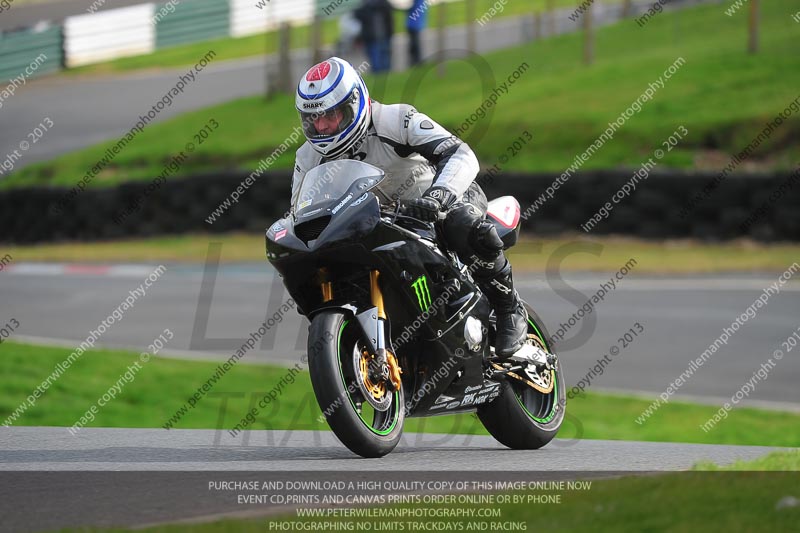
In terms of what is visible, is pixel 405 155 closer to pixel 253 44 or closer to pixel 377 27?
pixel 377 27

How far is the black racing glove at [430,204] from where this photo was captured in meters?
5.80

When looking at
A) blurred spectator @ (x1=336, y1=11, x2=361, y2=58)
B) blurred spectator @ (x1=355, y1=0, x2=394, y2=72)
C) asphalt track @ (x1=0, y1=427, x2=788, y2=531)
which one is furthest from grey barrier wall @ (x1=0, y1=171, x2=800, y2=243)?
asphalt track @ (x1=0, y1=427, x2=788, y2=531)

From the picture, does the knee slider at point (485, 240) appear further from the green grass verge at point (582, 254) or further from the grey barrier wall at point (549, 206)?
the grey barrier wall at point (549, 206)

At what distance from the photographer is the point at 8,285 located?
1923cm

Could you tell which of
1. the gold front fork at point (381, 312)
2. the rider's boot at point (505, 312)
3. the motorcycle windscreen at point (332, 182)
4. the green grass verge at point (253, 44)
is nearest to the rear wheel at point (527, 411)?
the rider's boot at point (505, 312)

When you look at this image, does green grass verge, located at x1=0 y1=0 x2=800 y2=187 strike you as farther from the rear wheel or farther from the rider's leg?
the rider's leg

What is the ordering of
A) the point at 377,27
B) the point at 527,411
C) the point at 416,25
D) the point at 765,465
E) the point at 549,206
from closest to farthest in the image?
the point at 765,465, the point at 527,411, the point at 549,206, the point at 377,27, the point at 416,25

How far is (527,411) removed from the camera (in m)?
7.09

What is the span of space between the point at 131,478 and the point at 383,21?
2283 cm

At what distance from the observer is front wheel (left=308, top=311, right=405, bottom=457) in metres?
5.49

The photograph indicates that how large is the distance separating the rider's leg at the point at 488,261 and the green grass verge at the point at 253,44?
97.0ft

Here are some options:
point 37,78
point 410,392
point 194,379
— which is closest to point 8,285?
point 194,379

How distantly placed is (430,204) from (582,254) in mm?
14213

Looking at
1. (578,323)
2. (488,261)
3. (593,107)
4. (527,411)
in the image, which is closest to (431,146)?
(488,261)
